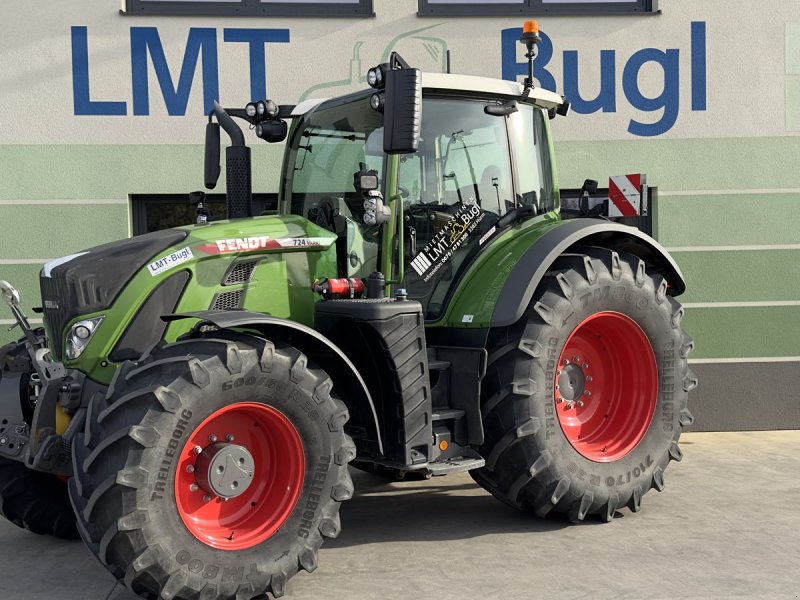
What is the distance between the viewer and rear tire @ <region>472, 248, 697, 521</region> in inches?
189

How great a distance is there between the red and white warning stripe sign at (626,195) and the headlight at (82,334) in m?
4.42

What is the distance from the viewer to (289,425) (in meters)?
4.01

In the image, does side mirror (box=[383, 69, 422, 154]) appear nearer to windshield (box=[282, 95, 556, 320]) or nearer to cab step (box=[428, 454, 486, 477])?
windshield (box=[282, 95, 556, 320])

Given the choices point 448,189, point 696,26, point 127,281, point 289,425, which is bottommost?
point 289,425

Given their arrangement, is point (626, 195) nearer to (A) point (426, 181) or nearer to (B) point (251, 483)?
(A) point (426, 181)

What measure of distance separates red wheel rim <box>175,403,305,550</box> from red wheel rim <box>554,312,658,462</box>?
1.80 metres

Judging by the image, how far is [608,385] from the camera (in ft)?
17.8

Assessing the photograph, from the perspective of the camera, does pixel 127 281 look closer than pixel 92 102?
Yes

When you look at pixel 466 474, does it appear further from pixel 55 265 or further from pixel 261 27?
pixel 261 27


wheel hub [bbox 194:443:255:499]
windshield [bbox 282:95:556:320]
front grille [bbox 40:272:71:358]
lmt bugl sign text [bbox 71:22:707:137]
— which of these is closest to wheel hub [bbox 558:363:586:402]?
windshield [bbox 282:95:556:320]

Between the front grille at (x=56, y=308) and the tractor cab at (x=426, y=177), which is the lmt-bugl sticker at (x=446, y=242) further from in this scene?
the front grille at (x=56, y=308)

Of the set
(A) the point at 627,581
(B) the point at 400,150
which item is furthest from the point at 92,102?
(A) the point at 627,581

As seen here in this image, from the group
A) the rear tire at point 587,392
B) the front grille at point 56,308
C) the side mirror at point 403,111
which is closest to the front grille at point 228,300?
the front grille at point 56,308

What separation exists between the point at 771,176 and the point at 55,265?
5846 millimetres
